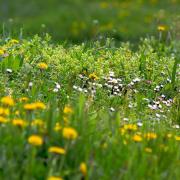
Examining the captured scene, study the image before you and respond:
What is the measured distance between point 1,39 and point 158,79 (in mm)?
Result: 1899

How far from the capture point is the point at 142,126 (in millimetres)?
4941

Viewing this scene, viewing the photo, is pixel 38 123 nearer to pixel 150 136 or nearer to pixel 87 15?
pixel 150 136

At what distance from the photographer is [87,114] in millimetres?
4551

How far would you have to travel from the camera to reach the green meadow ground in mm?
3922

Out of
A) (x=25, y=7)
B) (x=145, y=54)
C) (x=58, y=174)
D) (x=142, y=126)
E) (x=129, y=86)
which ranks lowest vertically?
(x=58, y=174)

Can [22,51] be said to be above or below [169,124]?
above

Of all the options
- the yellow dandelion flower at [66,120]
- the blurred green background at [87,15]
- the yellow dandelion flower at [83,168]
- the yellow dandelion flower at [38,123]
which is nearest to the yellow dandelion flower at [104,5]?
the blurred green background at [87,15]

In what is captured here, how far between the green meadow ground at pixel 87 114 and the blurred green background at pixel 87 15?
1001 cm

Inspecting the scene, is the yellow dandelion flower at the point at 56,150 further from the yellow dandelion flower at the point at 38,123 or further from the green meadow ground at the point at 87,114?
the yellow dandelion flower at the point at 38,123

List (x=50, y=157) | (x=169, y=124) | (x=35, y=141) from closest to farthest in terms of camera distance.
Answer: (x=35, y=141) → (x=50, y=157) → (x=169, y=124)

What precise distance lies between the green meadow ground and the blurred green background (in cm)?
1001

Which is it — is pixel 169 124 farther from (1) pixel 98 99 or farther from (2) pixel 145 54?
(2) pixel 145 54

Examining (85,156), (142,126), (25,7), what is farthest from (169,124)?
(25,7)

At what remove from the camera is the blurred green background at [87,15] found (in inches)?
697
